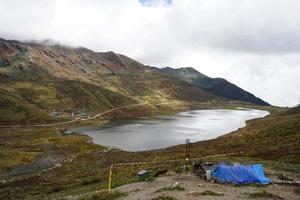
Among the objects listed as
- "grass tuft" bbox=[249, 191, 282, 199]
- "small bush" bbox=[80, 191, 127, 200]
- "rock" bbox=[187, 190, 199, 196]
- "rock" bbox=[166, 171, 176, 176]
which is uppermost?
"rock" bbox=[166, 171, 176, 176]

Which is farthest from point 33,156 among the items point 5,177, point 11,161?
point 5,177

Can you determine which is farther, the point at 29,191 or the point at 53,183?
the point at 53,183

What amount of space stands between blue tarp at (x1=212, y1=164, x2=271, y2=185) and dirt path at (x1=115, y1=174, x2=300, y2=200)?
57.4 inches

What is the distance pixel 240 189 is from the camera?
42.7m

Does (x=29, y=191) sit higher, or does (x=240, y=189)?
(x=240, y=189)

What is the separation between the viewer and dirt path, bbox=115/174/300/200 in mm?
39378

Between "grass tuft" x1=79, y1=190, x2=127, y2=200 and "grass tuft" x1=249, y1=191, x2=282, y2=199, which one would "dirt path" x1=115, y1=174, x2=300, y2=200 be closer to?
"grass tuft" x1=249, y1=191, x2=282, y2=199

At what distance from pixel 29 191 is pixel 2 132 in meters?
142

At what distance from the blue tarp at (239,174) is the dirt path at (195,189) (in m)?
1.46

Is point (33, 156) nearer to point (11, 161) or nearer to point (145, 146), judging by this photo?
point (11, 161)

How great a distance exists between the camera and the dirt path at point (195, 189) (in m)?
39.4

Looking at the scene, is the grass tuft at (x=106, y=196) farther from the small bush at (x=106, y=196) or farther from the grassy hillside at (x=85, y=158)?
the grassy hillside at (x=85, y=158)

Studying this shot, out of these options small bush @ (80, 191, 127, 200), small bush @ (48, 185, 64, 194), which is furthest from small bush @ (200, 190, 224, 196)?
small bush @ (48, 185, 64, 194)

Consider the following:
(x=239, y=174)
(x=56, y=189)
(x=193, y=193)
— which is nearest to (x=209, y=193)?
(x=193, y=193)
